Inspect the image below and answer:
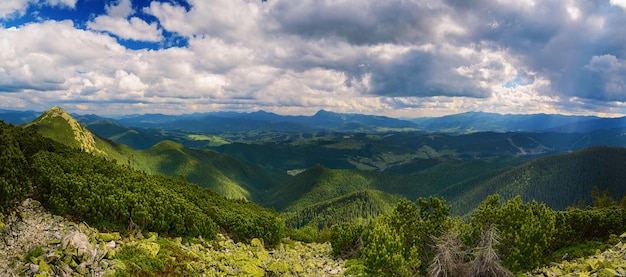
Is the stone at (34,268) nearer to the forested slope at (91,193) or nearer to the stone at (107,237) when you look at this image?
the stone at (107,237)

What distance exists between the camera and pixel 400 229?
37000 millimetres

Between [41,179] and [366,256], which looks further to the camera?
[366,256]

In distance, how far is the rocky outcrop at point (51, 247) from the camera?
2184cm

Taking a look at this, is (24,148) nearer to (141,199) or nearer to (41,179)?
(41,179)

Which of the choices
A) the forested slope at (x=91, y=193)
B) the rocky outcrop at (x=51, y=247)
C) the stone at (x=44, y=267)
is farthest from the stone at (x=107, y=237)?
the stone at (x=44, y=267)

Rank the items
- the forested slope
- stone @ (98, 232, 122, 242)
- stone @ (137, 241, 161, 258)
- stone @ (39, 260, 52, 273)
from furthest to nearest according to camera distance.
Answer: the forested slope
stone @ (137, 241, 161, 258)
stone @ (98, 232, 122, 242)
stone @ (39, 260, 52, 273)

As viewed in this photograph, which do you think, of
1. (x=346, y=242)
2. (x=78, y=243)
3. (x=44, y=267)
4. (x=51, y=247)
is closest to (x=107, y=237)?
(x=78, y=243)

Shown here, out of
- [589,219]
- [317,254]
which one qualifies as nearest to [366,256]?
[317,254]

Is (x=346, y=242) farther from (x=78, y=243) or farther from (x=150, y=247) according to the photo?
(x=78, y=243)

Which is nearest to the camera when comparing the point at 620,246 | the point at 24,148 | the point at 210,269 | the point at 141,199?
the point at 210,269

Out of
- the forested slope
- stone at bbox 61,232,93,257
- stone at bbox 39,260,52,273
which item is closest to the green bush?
the forested slope

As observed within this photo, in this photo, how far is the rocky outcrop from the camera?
21.8 metres

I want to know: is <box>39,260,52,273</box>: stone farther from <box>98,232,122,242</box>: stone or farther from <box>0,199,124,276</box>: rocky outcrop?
<box>98,232,122,242</box>: stone

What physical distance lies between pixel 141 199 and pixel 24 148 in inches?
680
